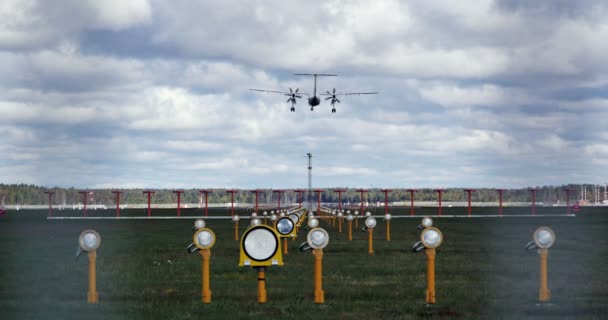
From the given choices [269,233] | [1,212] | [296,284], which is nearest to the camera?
[269,233]

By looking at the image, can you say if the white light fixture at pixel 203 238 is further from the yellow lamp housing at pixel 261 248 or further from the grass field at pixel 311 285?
the yellow lamp housing at pixel 261 248

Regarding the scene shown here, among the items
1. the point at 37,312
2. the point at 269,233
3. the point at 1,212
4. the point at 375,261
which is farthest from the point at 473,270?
the point at 1,212

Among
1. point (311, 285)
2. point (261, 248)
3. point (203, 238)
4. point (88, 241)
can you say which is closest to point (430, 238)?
point (261, 248)

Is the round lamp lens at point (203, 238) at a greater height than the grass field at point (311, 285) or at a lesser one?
greater

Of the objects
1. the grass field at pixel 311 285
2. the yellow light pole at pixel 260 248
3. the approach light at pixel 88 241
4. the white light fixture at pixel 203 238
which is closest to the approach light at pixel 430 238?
the grass field at pixel 311 285

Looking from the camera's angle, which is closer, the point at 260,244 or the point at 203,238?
the point at 260,244

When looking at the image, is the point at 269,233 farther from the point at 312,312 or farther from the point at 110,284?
the point at 110,284

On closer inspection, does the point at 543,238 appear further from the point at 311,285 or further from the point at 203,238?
the point at 203,238

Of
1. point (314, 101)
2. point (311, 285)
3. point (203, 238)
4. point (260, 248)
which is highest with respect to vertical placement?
point (314, 101)

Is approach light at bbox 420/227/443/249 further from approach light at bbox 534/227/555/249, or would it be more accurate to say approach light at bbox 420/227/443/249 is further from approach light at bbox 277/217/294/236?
approach light at bbox 277/217/294/236

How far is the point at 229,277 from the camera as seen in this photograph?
23875mm

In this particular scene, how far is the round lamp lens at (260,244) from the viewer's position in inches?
637

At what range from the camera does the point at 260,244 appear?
16219 mm

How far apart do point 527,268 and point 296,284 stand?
321 inches
